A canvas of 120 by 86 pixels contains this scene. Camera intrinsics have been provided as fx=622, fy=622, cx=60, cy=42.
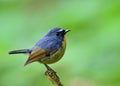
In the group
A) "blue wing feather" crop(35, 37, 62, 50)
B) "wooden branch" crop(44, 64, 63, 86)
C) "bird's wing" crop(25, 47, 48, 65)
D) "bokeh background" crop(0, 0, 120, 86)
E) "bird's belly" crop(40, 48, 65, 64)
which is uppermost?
"bokeh background" crop(0, 0, 120, 86)

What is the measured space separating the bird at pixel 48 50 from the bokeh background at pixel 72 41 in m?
2.72

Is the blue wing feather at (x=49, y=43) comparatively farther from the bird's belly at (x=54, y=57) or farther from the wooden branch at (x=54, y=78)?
the wooden branch at (x=54, y=78)

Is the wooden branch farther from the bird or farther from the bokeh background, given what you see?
the bokeh background

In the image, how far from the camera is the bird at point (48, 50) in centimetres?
549

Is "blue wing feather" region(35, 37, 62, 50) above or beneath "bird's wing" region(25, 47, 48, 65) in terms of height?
above

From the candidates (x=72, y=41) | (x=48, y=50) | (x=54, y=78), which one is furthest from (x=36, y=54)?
(x=72, y=41)

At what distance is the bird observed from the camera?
216 inches

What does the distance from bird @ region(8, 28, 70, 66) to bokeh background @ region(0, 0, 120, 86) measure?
272 cm

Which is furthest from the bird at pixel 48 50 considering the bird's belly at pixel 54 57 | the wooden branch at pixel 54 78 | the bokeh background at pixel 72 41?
the bokeh background at pixel 72 41

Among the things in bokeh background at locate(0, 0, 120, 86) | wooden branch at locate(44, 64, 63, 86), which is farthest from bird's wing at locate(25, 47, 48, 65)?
bokeh background at locate(0, 0, 120, 86)

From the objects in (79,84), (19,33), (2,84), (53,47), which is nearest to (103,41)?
(79,84)

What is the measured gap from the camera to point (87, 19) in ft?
36.7

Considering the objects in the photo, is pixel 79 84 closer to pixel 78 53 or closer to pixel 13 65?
pixel 78 53

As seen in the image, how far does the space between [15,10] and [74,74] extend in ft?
14.5
